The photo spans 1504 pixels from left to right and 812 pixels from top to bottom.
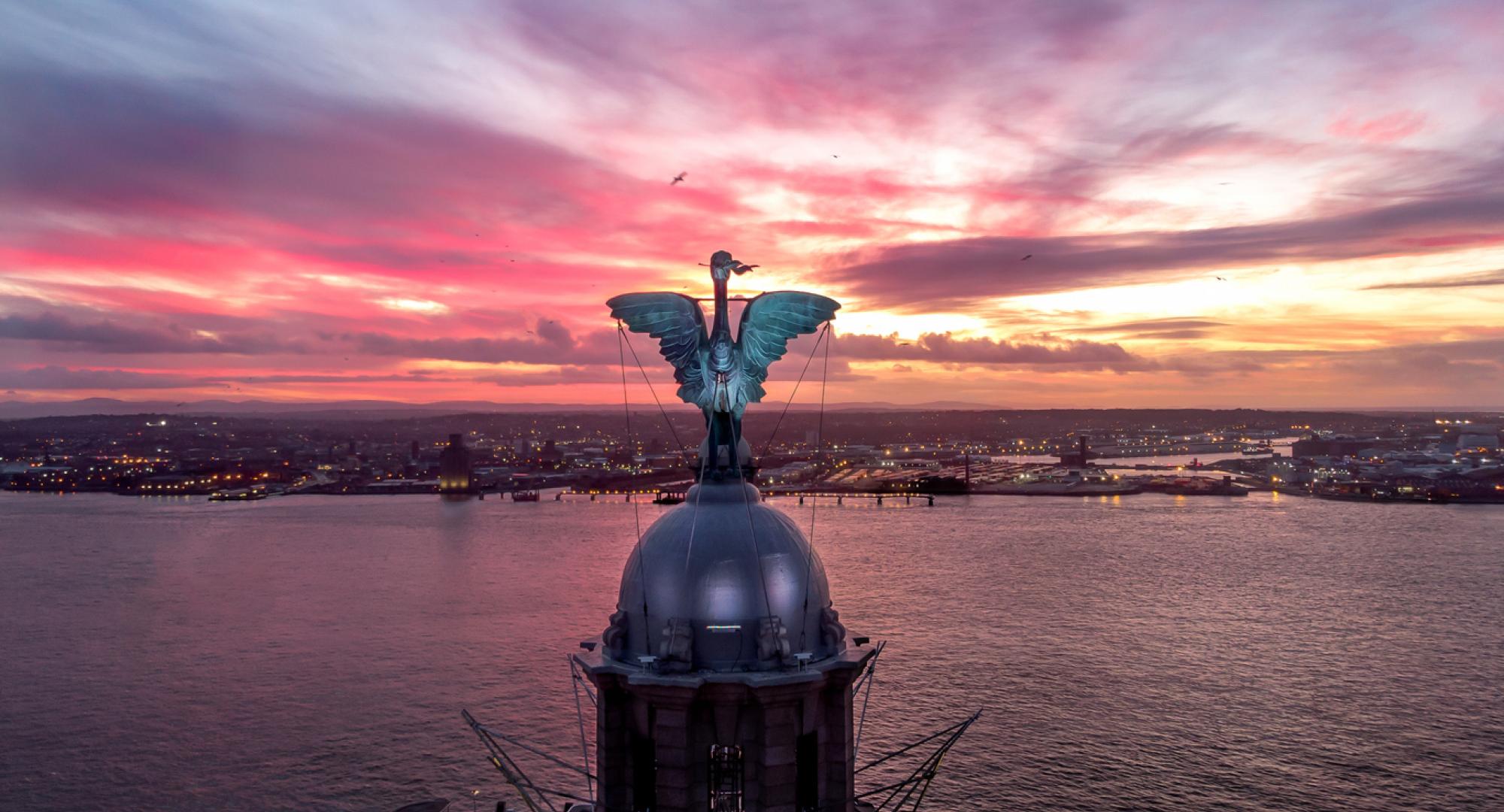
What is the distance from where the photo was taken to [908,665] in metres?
45.3

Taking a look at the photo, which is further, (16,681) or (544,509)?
(544,509)

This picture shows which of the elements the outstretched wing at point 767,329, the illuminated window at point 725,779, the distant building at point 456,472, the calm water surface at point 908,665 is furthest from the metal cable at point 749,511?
the distant building at point 456,472

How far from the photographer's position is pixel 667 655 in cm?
949

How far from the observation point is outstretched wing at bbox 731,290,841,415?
34.8 ft

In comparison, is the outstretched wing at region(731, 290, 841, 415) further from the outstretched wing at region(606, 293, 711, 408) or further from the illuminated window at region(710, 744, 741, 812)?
the illuminated window at region(710, 744, 741, 812)

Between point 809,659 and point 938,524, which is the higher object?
point 809,659

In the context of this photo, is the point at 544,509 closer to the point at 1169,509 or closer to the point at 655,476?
the point at 655,476

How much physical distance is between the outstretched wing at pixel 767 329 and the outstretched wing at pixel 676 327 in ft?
1.23

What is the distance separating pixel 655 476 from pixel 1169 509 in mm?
97841

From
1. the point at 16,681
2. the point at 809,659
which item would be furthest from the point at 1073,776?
the point at 16,681

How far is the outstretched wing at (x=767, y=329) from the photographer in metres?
10.6

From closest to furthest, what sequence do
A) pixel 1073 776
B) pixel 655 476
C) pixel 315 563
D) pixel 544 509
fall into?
pixel 1073 776 → pixel 315 563 → pixel 544 509 → pixel 655 476

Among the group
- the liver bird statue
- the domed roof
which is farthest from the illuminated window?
the liver bird statue

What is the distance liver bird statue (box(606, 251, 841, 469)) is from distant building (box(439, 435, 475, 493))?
16631cm
